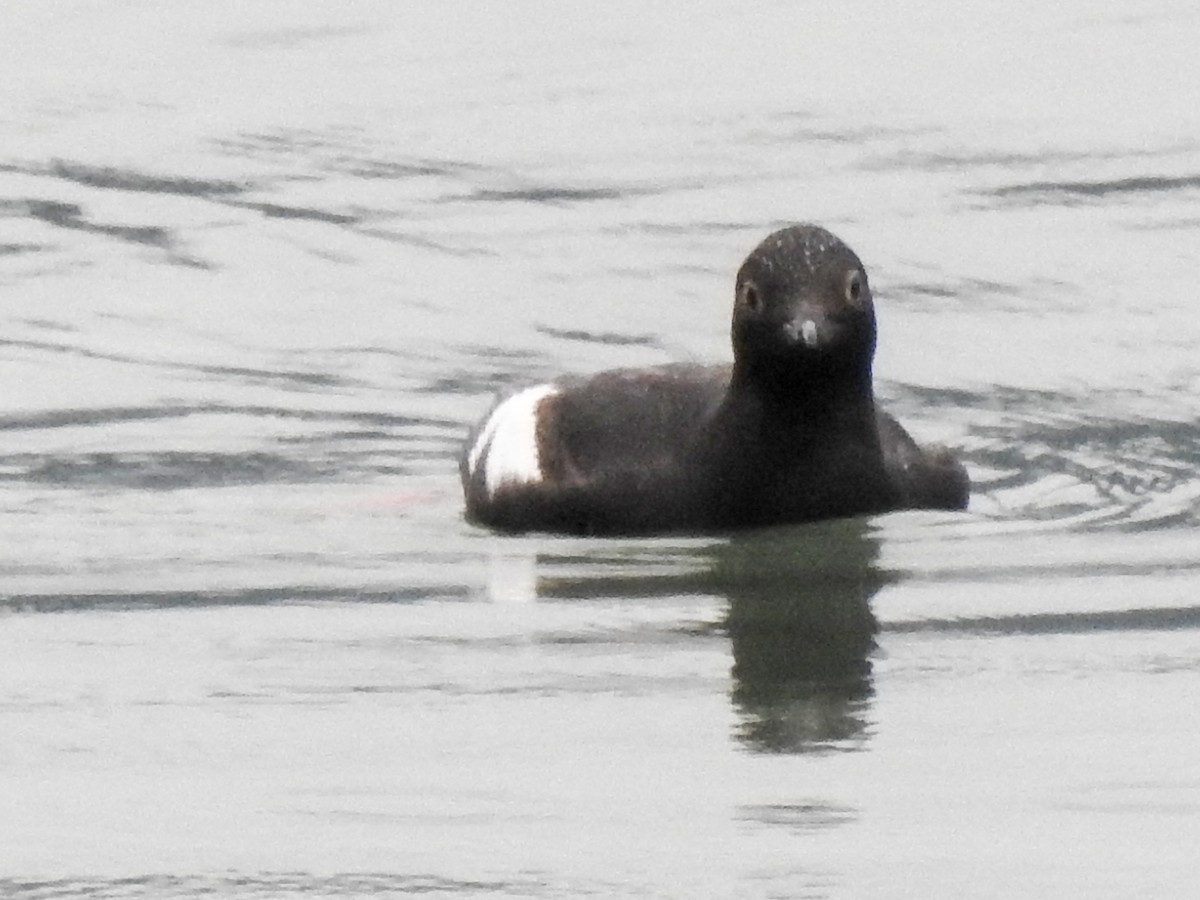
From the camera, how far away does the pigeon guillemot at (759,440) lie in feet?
38.1

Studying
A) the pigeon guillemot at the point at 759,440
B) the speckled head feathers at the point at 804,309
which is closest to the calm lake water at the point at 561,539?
the pigeon guillemot at the point at 759,440

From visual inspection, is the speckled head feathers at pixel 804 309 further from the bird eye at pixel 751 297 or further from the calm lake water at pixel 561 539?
the calm lake water at pixel 561 539

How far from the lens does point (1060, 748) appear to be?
28.4 ft

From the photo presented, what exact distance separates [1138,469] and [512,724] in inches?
167

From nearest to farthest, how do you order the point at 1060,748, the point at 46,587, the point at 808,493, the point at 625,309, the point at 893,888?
the point at 893,888 → the point at 1060,748 → the point at 46,587 → the point at 808,493 → the point at 625,309

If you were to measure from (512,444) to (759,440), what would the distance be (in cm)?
86

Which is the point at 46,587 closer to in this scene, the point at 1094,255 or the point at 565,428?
the point at 565,428

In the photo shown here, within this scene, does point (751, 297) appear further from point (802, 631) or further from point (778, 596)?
point (802, 631)

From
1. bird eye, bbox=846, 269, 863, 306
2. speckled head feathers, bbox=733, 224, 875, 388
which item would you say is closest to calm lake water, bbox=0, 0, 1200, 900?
speckled head feathers, bbox=733, 224, 875, 388

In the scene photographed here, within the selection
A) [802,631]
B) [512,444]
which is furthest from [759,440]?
[802,631]

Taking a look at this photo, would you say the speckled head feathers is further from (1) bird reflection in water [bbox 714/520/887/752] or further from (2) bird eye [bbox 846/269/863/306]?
(1) bird reflection in water [bbox 714/520/887/752]

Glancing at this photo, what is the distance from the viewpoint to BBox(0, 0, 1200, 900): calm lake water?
8148mm

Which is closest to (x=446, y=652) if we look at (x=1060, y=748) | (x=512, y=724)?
(x=512, y=724)

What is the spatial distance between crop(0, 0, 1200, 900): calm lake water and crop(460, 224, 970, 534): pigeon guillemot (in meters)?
0.13
